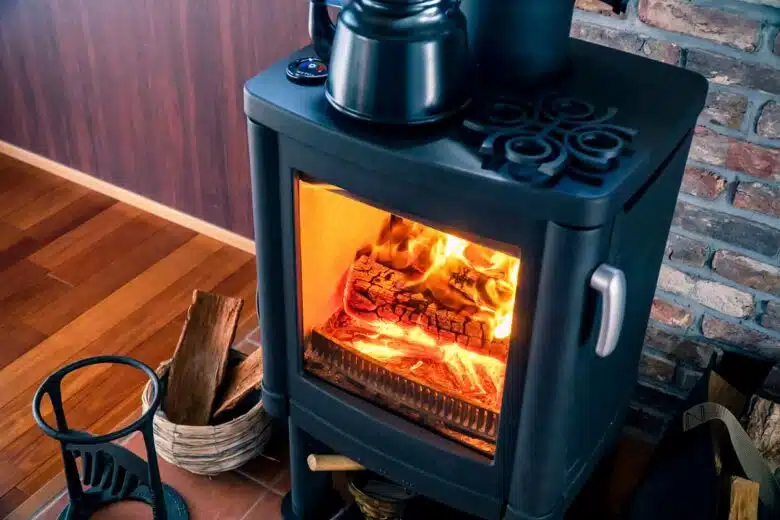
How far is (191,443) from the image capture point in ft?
5.38

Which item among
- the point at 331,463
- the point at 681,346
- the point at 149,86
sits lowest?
the point at 331,463

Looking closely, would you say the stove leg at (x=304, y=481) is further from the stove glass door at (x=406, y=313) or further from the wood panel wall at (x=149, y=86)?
the wood panel wall at (x=149, y=86)

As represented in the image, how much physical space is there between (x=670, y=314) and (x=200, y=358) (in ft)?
2.96

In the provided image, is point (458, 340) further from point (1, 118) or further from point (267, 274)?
point (1, 118)

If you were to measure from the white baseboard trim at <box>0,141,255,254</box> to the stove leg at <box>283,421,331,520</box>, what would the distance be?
87cm

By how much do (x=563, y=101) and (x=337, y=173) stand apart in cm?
31

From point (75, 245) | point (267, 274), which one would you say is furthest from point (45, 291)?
point (267, 274)

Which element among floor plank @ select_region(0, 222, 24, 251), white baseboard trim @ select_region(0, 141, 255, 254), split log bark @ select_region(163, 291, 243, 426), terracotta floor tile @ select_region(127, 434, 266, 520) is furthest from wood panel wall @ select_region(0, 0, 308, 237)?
terracotta floor tile @ select_region(127, 434, 266, 520)

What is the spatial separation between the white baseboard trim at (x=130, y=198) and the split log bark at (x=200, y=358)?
A: 1.82 feet

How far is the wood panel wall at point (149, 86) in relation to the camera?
202 centimetres

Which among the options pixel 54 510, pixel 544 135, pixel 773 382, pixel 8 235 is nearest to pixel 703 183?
pixel 773 382

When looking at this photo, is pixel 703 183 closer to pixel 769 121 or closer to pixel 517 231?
pixel 769 121

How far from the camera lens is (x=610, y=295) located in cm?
102

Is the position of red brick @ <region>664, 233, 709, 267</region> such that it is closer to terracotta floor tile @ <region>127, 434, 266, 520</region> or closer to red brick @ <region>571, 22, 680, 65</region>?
red brick @ <region>571, 22, 680, 65</region>
